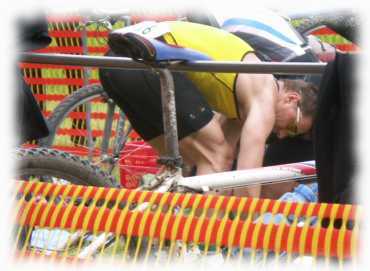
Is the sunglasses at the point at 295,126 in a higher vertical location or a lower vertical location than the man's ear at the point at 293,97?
lower

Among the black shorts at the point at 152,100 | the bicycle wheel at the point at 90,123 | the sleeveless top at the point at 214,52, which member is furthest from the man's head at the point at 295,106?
the bicycle wheel at the point at 90,123

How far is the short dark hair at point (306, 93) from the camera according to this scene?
3426 mm

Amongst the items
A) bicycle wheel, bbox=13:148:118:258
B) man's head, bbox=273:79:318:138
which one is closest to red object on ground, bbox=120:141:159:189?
man's head, bbox=273:79:318:138

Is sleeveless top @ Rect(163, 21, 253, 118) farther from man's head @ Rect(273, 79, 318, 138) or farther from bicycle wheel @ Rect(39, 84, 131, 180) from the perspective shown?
bicycle wheel @ Rect(39, 84, 131, 180)

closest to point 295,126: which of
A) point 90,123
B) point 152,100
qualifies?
point 152,100

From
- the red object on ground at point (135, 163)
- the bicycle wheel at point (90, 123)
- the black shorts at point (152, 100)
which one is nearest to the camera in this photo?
the black shorts at point (152, 100)

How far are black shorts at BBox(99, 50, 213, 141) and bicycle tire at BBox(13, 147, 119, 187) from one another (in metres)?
0.50

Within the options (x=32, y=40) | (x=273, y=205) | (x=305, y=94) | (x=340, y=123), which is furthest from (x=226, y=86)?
(x=273, y=205)

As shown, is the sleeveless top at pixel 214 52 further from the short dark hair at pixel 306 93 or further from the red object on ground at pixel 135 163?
the red object on ground at pixel 135 163

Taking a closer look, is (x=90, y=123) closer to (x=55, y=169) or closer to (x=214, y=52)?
(x=214, y=52)

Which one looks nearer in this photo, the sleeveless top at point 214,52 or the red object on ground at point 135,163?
the sleeveless top at point 214,52

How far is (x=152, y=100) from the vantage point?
11.9 feet

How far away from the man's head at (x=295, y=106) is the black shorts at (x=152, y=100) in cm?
29

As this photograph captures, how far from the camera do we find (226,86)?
3.49m
